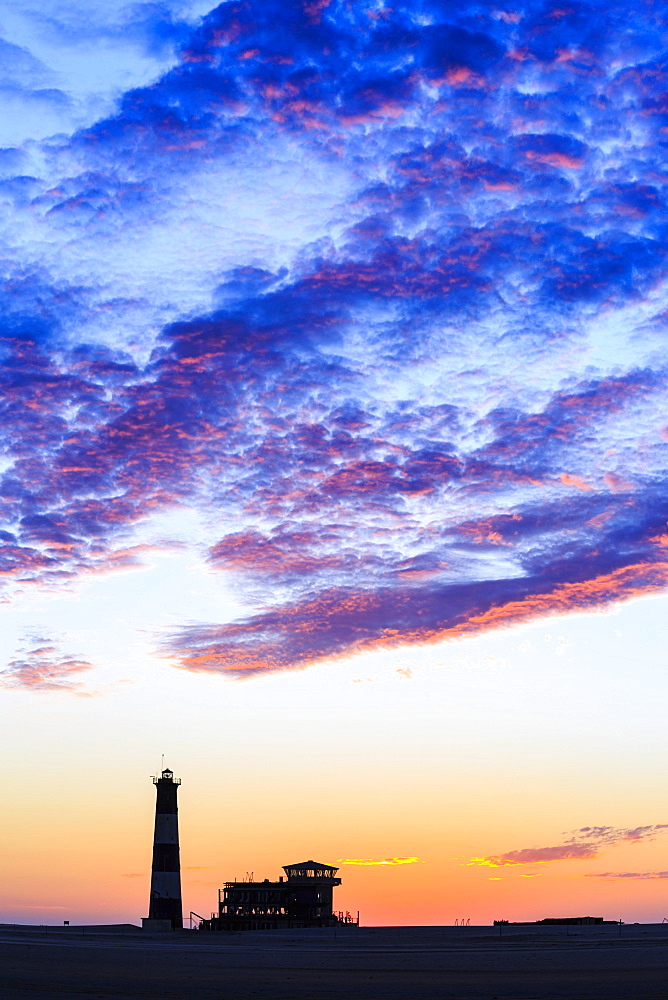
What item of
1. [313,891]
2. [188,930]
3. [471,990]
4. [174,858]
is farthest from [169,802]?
[471,990]

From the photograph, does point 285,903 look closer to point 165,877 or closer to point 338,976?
point 165,877

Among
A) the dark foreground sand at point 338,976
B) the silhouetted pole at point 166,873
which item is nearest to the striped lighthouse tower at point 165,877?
the silhouetted pole at point 166,873

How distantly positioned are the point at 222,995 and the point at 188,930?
8769 centimetres

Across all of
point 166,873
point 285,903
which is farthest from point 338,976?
point 285,903

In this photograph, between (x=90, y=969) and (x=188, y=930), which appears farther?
(x=188, y=930)

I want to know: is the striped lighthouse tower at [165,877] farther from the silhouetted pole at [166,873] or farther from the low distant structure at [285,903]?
the low distant structure at [285,903]

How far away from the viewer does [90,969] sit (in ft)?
132

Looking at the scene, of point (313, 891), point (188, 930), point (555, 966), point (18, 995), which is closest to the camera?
point (18, 995)

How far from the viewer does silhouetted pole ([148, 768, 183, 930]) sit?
327ft

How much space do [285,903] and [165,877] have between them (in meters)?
22.5

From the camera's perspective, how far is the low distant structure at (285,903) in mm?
116562

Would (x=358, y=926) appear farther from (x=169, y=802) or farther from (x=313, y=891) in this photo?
(x=169, y=802)

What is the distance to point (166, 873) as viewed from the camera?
100375mm

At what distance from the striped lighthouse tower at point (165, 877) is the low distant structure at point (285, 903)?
17.7 meters
